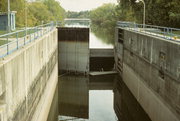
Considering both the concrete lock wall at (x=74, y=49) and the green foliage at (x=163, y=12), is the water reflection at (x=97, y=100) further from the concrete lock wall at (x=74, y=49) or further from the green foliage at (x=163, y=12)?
the green foliage at (x=163, y=12)

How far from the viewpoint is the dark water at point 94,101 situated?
1598 cm

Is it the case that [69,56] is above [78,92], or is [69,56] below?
above

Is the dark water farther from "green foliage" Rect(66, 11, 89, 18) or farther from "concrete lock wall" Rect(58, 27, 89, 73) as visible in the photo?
"green foliage" Rect(66, 11, 89, 18)

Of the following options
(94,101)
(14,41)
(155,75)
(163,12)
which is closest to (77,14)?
(163,12)

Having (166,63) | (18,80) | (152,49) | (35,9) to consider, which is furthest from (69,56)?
(35,9)

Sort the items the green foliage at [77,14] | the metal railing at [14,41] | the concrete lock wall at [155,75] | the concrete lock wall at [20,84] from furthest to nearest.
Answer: the green foliage at [77,14] → the concrete lock wall at [155,75] → the metal railing at [14,41] → the concrete lock wall at [20,84]

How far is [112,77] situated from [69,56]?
13.3ft

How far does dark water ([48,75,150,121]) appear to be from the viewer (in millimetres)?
15977

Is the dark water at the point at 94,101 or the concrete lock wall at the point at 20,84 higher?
the concrete lock wall at the point at 20,84

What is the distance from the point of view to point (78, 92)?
20.5 meters

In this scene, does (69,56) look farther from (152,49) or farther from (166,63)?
(166,63)

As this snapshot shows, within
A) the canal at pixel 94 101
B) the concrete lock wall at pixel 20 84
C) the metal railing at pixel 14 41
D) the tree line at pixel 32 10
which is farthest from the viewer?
the tree line at pixel 32 10

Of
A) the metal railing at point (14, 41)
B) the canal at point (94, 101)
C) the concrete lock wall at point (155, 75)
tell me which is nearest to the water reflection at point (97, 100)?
the canal at point (94, 101)

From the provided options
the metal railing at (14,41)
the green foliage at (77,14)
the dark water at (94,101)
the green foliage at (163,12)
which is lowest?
the dark water at (94,101)
